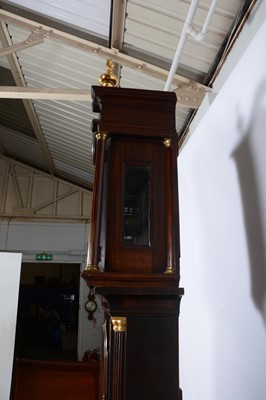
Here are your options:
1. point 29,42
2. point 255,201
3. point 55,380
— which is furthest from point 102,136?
point 55,380

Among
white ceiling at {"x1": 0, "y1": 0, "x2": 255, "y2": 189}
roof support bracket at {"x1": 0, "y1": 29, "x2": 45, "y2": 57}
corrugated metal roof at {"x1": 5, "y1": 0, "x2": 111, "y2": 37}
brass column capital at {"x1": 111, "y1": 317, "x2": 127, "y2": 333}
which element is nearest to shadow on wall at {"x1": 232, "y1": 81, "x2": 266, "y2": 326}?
brass column capital at {"x1": 111, "y1": 317, "x2": 127, "y2": 333}

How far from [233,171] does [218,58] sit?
48.8 inches

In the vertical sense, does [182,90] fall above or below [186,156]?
above

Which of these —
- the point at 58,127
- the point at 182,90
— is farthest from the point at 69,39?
the point at 58,127

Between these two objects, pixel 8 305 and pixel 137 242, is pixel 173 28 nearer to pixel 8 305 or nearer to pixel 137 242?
pixel 137 242

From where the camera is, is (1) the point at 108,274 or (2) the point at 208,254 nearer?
(1) the point at 108,274

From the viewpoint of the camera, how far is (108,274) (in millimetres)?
1023

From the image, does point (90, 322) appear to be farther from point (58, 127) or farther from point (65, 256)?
point (58, 127)

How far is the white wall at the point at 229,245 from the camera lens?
3.82 ft

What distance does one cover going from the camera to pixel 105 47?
8.95ft

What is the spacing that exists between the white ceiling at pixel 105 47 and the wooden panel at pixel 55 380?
2.34 m

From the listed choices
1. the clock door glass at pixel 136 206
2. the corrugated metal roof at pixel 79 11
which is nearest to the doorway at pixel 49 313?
the corrugated metal roof at pixel 79 11

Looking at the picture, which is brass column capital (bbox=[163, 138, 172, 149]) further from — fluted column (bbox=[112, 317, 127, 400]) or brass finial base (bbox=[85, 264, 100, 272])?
fluted column (bbox=[112, 317, 127, 400])

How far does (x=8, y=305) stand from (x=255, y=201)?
244 centimetres
